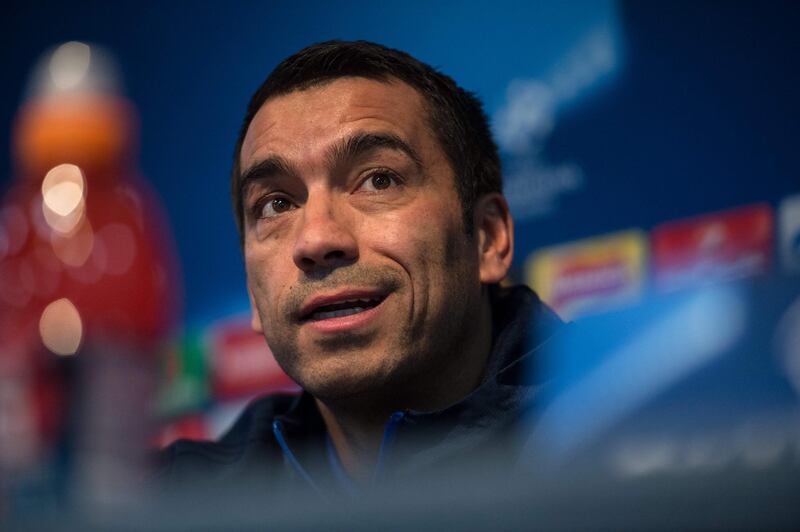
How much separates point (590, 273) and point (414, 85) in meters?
0.36

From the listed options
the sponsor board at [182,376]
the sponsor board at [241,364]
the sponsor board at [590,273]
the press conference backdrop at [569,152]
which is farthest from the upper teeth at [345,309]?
the sponsor board at [182,376]

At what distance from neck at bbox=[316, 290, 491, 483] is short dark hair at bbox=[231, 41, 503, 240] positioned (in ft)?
0.46

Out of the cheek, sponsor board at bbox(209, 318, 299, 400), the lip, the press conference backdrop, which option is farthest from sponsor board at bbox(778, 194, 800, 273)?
sponsor board at bbox(209, 318, 299, 400)

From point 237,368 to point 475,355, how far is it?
2.11ft

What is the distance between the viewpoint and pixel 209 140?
1.69 metres

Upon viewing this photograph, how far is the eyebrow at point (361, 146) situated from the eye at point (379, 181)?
3cm

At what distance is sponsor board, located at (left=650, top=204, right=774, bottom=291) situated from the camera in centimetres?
111

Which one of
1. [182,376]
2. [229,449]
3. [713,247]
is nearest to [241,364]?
[182,376]

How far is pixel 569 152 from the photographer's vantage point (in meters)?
1.29

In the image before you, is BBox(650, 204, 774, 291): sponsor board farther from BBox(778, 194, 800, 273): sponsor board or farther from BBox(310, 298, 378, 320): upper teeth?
BBox(310, 298, 378, 320): upper teeth

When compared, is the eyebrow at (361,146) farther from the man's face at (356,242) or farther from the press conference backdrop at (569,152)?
the press conference backdrop at (569,152)

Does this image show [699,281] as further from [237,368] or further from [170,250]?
[170,250]

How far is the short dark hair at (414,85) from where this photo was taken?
42.3 inches

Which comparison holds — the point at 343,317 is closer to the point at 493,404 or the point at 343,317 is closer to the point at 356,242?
the point at 356,242
